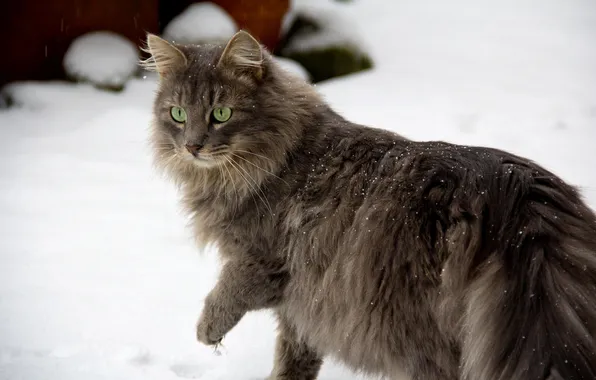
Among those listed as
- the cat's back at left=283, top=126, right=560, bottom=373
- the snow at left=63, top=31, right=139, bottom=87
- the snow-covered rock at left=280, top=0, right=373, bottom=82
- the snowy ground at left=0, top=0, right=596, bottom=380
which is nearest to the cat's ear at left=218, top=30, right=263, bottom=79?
the cat's back at left=283, top=126, right=560, bottom=373

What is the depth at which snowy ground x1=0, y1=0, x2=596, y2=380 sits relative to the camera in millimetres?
2998

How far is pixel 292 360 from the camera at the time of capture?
2.84 m

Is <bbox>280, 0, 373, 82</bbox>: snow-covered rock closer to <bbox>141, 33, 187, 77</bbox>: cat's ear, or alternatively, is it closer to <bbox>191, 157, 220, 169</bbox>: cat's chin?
<bbox>141, 33, 187, 77</bbox>: cat's ear

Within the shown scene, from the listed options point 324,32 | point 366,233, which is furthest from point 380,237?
point 324,32

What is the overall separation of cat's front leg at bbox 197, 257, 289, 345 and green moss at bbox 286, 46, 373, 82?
12.3ft

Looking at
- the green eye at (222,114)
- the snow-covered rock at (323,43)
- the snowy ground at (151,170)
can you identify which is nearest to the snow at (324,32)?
the snow-covered rock at (323,43)

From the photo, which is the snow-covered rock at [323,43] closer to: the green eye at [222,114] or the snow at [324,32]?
the snow at [324,32]

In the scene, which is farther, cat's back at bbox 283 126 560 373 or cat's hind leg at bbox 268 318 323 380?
cat's hind leg at bbox 268 318 323 380

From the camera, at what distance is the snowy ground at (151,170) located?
2998mm

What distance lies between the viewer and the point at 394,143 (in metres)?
2.45

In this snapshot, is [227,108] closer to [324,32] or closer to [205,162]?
[205,162]

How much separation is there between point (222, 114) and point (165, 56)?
0.37 meters

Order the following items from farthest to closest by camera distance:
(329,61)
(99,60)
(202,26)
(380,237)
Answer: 1. (329,61)
2. (202,26)
3. (99,60)
4. (380,237)

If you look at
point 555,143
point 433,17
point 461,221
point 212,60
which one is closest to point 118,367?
point 212,60
